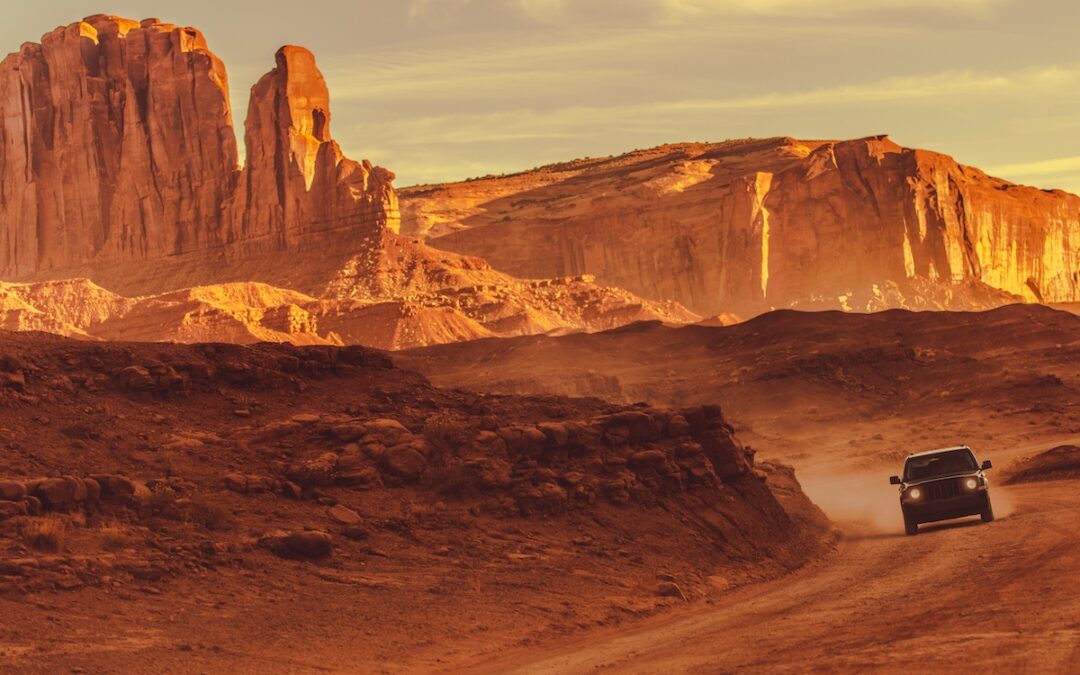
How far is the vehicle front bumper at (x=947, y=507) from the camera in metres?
24.7

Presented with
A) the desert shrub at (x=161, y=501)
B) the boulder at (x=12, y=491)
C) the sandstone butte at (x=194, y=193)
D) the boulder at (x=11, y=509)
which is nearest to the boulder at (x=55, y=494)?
the boulder at (x=12, y=491)

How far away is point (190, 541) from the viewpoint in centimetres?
1692

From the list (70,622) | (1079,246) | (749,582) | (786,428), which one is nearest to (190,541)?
(70,622)

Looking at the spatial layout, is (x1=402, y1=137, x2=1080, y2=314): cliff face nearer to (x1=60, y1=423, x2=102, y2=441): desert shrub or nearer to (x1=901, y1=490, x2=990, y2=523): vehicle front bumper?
(x1=901, y1=490, x2=990, y2=523): vehicle front bumper

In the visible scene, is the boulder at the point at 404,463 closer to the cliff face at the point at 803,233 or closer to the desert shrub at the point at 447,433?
the desert shrub at the point at 447,433

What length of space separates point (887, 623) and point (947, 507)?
382 inches

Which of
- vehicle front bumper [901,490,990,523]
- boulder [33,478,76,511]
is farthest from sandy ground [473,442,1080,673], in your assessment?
boulder [33,478,76,511]

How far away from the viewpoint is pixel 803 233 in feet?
428

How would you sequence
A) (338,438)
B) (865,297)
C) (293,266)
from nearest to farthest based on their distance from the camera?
(338,438), (293,266), (865,297)

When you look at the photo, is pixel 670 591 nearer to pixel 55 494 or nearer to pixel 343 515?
pixel 343 515

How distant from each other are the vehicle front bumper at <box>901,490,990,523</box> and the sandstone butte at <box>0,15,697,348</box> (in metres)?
72.6

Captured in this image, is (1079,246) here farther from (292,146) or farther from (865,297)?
Answer: (292,146)

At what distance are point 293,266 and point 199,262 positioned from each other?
9.91m

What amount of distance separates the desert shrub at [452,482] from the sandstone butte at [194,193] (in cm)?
7636
